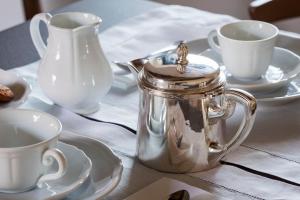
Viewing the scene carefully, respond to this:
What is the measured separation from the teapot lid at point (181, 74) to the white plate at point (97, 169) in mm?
91

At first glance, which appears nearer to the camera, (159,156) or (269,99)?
(159,156)

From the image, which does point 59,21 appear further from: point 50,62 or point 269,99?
point 269,99

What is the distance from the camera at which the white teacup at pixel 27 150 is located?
655mm

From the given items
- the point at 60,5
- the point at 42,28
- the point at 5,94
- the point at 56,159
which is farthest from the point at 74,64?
the point at 60,5

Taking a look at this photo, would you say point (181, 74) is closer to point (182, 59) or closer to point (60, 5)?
point (182, 59)

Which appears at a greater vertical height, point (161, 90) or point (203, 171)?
point (161, 90)

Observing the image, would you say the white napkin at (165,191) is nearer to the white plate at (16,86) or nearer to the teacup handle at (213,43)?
the white plate at (16,86)

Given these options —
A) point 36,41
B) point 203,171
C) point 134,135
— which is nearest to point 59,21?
point 36,41

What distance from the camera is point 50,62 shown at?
86cm

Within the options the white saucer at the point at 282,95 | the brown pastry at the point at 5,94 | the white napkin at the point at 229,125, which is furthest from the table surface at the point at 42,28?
the white saucer at the point at 282,95

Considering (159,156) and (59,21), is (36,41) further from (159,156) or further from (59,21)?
(159,156)

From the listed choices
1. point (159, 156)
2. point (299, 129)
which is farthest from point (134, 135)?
point (299, 129)

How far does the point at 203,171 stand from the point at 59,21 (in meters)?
0.30

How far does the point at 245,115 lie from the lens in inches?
29.9
